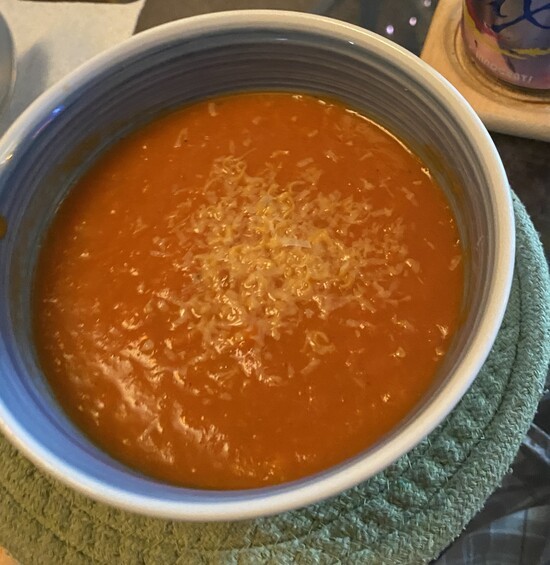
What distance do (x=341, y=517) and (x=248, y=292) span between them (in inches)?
9.9

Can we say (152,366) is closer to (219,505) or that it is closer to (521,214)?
(219,505)

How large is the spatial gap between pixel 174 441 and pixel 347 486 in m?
0.22

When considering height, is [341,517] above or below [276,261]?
below

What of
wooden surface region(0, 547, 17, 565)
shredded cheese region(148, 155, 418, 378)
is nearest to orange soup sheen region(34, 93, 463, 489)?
shredded cheese region(148, 155, 418, 378)

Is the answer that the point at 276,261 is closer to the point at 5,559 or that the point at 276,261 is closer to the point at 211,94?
the point at 211,94

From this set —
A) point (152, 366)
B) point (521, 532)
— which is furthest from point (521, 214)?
point (152, 366)

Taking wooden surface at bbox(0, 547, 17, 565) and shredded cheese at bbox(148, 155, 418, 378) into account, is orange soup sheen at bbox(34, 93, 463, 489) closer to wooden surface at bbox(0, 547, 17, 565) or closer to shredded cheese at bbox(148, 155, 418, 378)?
shredded cheese at bbox(148, 155, 418, 378)

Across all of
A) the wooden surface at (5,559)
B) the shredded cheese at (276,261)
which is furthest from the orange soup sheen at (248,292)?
the wooden surface at (5,559)

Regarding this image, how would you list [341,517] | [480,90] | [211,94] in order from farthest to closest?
[480,90]
[211,94]
[341,517]

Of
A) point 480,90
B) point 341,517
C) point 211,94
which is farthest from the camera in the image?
point 480,90

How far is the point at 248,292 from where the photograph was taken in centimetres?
74

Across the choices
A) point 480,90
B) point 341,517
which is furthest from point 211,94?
point 341,517

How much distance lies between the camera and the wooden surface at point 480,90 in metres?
0.97

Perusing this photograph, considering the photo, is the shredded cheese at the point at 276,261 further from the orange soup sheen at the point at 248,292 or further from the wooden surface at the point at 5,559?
A: the wooden surface at the point at 5,559
